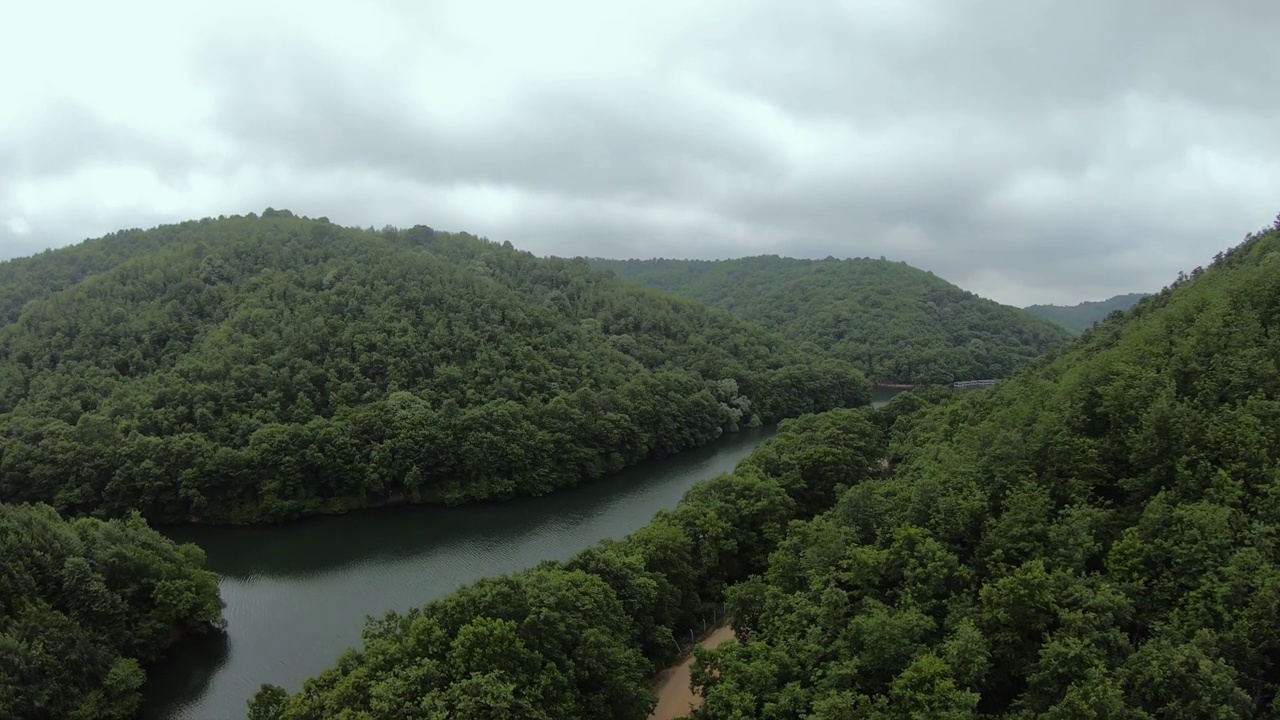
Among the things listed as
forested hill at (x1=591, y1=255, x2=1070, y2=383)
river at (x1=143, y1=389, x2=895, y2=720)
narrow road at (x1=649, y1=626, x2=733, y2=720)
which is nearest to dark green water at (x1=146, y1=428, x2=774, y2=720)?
river at (x1=143, y1=389, x2=895, y2=720)

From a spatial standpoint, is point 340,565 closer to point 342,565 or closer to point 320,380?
point 342,565

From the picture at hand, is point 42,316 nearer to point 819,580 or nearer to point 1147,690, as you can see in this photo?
point 819,580

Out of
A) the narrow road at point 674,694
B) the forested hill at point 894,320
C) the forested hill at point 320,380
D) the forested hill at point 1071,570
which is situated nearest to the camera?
the forested hill at point 1071,570

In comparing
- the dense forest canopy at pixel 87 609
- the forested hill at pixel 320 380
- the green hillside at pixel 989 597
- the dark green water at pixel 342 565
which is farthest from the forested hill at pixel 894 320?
the dense forest canopy at pixel 87 609

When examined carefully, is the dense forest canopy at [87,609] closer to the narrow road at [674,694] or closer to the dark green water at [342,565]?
the dark green water at [342,565]

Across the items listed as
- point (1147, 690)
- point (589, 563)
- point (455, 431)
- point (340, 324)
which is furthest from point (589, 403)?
point (1147, 690)
